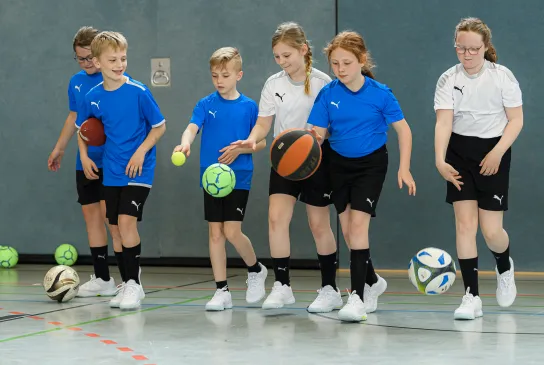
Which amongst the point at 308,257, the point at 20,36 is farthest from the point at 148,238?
the point at 20,36

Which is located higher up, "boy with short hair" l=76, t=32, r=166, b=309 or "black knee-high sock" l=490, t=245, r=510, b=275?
"boy with short hair" l=76, t=32, r=166, b=309

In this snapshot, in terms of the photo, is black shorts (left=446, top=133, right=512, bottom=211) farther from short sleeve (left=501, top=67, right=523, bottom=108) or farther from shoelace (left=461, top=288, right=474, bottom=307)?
shoelace (left=461, top=288, right=474, bottom=307)

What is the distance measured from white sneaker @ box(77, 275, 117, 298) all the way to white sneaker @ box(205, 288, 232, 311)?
1.28 meters

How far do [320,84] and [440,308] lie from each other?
1.78 m

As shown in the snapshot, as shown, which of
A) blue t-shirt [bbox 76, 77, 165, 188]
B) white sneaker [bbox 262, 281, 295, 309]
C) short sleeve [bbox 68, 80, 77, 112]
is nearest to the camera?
white sneaker [bbox 262, 281, 295, 309]

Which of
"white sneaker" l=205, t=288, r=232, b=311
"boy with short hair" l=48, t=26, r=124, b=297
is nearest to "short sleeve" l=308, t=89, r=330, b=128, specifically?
"white sneaker" l=205, t=288, r=232, b=311

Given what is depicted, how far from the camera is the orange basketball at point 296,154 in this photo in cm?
533

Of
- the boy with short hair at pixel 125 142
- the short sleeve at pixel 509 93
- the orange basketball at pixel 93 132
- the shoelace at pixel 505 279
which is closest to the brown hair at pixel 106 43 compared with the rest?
the boy with short hair at pixel 125 142

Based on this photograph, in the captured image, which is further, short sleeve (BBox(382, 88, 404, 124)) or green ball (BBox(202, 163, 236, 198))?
green ball (BBox(202, 163, 236, 198))

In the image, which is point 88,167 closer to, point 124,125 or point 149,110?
point 124,125

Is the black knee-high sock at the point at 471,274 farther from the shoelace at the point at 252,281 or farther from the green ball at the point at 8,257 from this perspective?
the green ball at the point at 8,257

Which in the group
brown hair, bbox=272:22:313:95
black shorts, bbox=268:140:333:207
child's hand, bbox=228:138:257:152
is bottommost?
black shorts, bbox=268:140:333:207

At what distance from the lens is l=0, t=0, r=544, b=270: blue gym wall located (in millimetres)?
8180

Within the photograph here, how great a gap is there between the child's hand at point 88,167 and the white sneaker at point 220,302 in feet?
4.58
